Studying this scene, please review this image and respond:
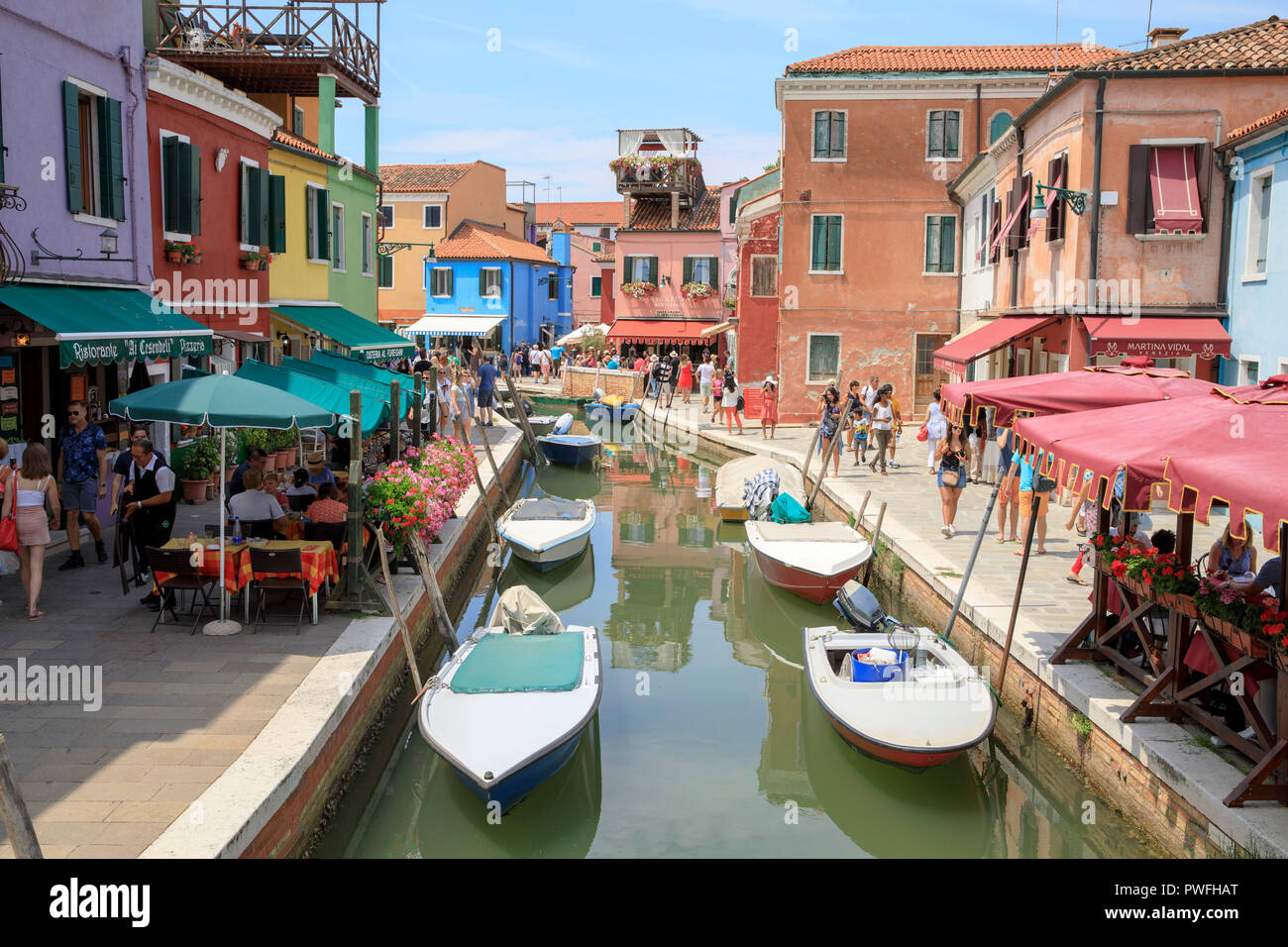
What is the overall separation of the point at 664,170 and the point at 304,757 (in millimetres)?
44160

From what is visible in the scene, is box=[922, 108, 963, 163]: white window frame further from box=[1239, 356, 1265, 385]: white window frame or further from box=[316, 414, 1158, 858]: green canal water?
box=[316, 414, 1158, 858]: green canal water

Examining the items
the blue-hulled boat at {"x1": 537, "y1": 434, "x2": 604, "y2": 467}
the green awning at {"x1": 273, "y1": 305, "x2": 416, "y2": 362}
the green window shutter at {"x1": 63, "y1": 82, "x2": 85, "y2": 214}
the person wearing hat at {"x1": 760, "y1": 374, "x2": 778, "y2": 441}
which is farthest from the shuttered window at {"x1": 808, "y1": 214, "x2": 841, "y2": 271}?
the green window shutter at {"x1": 63, "y1": 82, "x2": 85, "y2": 214}

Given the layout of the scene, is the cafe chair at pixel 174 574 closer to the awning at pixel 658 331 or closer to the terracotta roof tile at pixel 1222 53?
the terracotta roof tile at pixel 1222 53

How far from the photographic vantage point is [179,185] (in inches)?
593

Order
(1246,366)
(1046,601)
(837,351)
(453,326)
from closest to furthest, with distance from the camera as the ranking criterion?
1. (1046,601)
2. (1246,366)
3. (837,351)
4. (453,326)

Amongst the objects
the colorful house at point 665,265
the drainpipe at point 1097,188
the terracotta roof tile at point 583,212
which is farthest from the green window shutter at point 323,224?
the terracotta roof tile at point 583,212

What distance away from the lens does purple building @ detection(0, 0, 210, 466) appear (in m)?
11.2

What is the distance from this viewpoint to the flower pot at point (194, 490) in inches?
599

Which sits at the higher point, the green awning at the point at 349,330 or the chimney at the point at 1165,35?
the chimney at the point at 1165,35

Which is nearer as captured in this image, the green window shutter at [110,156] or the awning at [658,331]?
the green window shutter at [110,156]

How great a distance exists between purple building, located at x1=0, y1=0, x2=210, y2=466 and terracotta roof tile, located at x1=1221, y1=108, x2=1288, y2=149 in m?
13.6

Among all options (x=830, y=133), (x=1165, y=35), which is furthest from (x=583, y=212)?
(x=1165, y=35)

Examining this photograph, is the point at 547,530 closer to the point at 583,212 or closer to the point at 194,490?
the point at 194,490

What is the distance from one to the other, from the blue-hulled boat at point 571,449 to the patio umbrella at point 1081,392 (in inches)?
671
